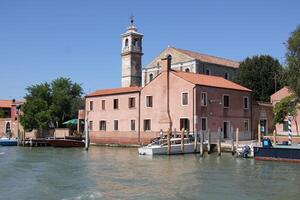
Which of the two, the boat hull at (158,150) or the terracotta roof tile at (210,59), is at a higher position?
the terracotta roof tile at (210,59)

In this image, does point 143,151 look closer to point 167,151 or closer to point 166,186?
point 167,151

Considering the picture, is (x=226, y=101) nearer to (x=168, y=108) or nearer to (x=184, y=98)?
(x=184, y=98)

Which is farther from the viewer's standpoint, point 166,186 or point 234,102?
point 234,102

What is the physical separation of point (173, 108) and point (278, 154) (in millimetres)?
13867

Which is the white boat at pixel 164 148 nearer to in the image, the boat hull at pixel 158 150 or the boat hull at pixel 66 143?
the boat hull at pixel 158 150

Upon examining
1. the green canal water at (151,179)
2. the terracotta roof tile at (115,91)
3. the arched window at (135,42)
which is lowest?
the green canal water at (151,179)

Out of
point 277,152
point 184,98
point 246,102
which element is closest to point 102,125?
point 184,98

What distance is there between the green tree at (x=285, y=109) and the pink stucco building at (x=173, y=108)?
290 cm

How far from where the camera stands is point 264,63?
5825cm

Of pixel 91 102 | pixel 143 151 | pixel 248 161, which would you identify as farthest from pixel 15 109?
pixel 248 161

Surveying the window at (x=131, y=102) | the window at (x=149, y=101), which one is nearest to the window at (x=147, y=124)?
the window at (x=149, y=101)

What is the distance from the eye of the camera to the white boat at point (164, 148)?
35250 millimetres

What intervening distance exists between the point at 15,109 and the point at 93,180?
53149mm

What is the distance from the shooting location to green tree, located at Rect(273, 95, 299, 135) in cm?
4009
